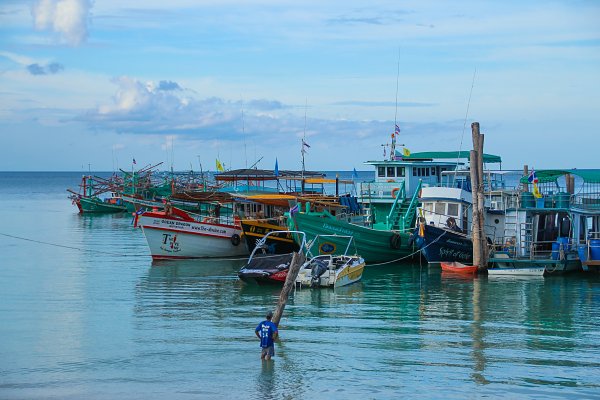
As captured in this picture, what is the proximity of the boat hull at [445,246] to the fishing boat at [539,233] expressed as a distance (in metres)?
1.55

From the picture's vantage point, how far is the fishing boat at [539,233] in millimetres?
34594

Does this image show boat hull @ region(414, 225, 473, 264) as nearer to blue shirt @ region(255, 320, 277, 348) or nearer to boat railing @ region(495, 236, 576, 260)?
boat railing @ region(495, 236, 576, 260)

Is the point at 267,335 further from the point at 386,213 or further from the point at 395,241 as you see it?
the point at 386,213

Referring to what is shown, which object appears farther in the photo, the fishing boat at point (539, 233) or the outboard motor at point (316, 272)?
the fishing boat at point (539, 233)

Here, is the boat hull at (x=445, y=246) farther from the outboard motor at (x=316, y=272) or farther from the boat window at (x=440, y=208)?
the outboard motor at (x=316, y=272)

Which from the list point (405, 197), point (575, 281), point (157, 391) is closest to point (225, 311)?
point (157, 391)

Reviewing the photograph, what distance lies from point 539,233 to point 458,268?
15.2 ft

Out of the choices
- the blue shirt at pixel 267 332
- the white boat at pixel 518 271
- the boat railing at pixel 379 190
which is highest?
the boat railing at pixel 379 190

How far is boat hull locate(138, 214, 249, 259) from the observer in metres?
40.7

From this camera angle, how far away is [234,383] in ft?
57.2

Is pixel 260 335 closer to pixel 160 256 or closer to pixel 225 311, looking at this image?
pixel 225 311

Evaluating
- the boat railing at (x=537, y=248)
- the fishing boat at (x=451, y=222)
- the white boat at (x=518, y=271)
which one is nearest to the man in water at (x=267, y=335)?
the white boat at (x=518, y=271)

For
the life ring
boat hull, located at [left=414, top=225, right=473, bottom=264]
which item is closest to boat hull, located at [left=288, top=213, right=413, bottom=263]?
the life ring

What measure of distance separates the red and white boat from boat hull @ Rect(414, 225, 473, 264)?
9980mm
